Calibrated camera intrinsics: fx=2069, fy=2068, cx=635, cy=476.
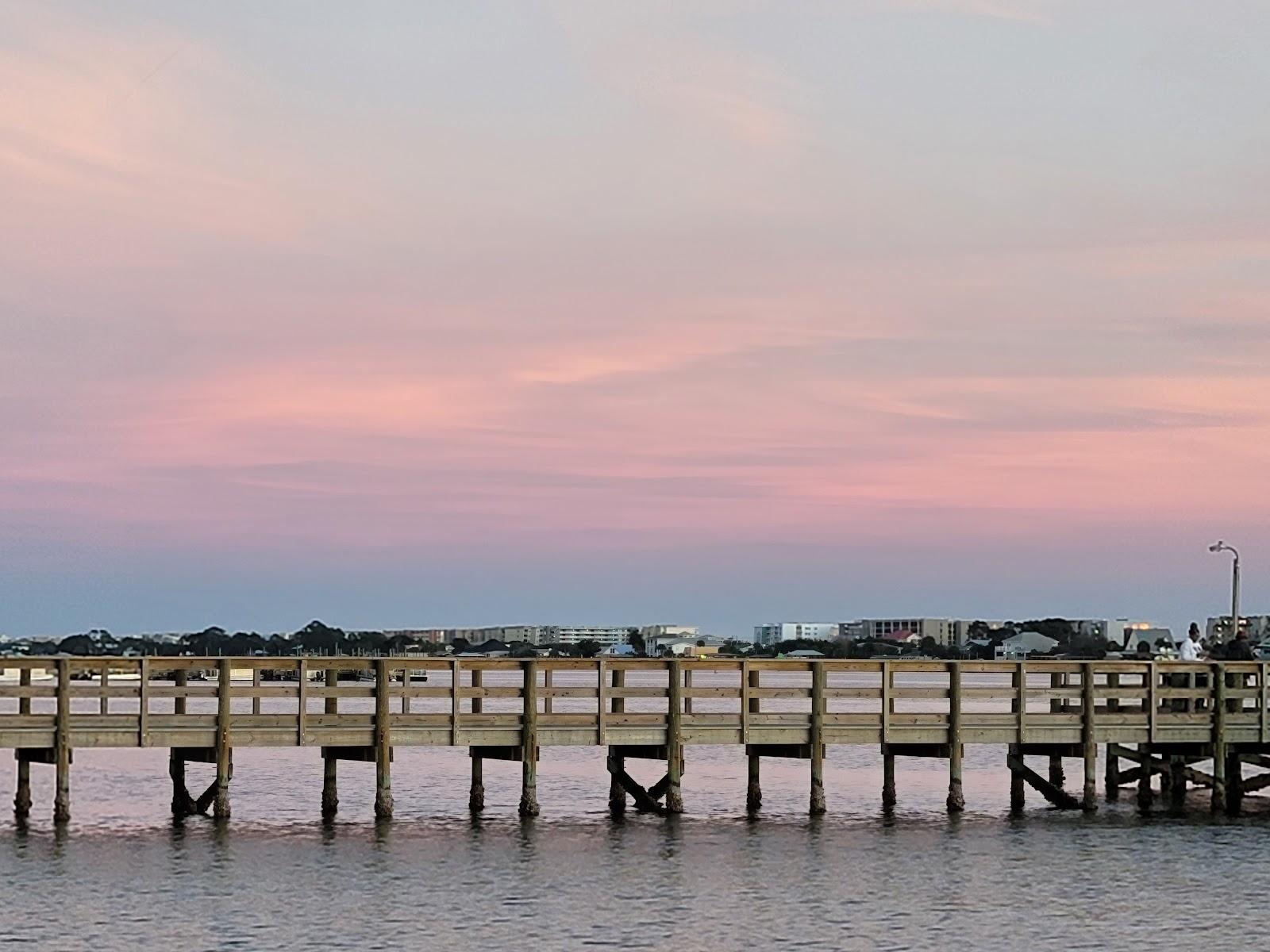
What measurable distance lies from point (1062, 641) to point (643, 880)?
395 ft

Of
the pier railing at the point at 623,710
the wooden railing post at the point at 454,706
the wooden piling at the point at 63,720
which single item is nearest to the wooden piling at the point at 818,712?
the pier railing at the point at 623,710

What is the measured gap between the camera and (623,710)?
35.7 m

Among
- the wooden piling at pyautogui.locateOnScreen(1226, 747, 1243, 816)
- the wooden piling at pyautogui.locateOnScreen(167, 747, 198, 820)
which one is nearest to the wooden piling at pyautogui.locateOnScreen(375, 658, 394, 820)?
the wooden piling at pyautogui.locateOnScreen(167, 747, 198, 820)

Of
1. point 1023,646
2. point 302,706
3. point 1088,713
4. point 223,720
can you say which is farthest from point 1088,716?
point 1023,646

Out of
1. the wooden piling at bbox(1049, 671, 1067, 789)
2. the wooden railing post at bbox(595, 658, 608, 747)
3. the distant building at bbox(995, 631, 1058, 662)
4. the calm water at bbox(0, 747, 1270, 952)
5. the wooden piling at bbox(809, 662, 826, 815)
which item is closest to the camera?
the calm water at bbox(0, 747, 1270, 952)

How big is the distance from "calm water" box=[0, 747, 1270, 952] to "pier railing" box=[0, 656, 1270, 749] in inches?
70.1

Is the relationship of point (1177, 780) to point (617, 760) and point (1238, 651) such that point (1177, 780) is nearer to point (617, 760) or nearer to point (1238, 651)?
point (1238, 651)

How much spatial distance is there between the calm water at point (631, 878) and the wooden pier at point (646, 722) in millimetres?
909

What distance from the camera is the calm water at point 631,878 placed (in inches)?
1037

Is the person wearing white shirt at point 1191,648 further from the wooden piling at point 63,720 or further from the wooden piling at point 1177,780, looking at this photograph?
the wooden piling at point 63,720

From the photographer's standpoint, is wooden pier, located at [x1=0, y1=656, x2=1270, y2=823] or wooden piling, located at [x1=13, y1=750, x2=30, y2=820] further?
wooden piling, located at [x1=13, y1=750, x2=30, y2=820]

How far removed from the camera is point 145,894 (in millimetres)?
28672

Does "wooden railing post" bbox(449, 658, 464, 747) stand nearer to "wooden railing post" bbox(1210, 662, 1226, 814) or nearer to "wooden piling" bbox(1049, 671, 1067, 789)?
"wooden piling" bbox(1049, 671, 1067, 789)

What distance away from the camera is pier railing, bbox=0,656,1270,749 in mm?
32969
